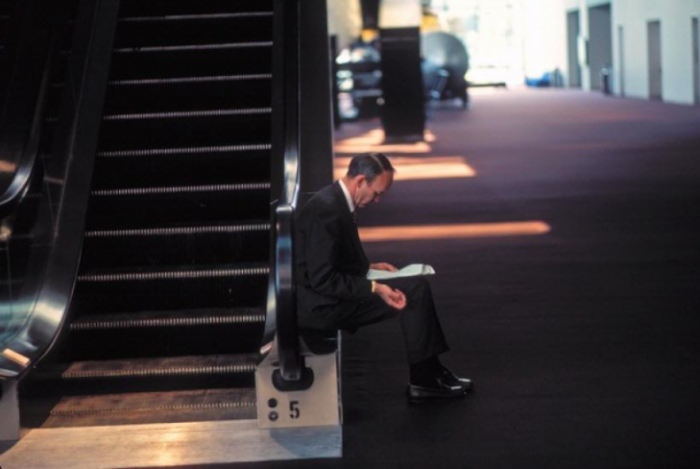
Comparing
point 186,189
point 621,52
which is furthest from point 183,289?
point 621,52

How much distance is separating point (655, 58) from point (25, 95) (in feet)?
93.2

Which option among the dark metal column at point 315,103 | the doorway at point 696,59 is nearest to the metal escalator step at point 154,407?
the dark metal column at point 315,103

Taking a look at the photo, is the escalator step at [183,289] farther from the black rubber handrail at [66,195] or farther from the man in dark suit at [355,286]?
the man in dark suit at [355,286]

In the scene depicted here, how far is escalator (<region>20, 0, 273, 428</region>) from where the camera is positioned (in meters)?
6.06

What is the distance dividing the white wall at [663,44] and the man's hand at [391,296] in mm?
23896

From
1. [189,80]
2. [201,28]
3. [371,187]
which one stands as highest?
[201,28]

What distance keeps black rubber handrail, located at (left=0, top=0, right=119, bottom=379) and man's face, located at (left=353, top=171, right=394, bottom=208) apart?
5.93 feet

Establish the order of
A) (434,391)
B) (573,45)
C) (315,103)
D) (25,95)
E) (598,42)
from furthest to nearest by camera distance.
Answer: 1. (573,45)
2. (598,42)
3. (315,103)
4. (25,95)
5. (434,391)

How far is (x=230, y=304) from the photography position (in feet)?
22.1

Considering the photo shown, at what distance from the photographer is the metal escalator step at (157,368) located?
6094 mm

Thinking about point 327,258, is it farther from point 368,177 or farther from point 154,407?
point 154,407

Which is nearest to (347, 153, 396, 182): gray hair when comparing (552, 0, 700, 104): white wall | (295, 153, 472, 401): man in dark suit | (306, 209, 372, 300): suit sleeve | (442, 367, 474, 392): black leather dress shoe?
(295, 153, 472, 401): man in dark suit

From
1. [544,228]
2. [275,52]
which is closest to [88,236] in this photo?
[275,52]

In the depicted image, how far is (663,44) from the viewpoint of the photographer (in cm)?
3088
